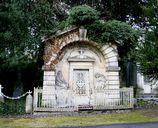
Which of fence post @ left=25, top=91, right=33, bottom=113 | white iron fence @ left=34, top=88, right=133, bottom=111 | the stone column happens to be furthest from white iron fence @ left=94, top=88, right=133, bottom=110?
fence post @ left=25, top=91, right=33, bottom=113

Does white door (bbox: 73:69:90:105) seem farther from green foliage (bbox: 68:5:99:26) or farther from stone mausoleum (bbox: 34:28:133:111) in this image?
green foliage (bbox: 68:5:99:26)

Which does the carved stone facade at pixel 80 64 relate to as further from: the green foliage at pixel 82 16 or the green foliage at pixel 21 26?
the green foliage at pixel 21 26

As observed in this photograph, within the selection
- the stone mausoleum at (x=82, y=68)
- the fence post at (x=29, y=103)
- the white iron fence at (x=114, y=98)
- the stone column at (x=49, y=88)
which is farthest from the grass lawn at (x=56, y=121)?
the stone mausoleum at (x=82, y=68)

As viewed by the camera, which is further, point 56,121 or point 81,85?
point 81,85

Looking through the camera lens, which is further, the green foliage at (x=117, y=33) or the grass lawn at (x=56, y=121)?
the green foliage at (x=117, y=33)

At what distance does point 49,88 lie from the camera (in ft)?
70.3

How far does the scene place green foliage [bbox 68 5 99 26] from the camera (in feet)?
72.5

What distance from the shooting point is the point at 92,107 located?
21.2 meters

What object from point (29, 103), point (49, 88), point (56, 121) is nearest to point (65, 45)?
point (49, 88)

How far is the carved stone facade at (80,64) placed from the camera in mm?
22250

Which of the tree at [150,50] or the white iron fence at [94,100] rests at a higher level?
the tree at [150,50]

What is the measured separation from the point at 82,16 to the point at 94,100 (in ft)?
17.3

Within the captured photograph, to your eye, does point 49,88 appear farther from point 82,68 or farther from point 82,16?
point 82,16

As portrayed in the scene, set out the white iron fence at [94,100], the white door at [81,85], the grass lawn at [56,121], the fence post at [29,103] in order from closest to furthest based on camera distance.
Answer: the grass lawn at [56,121] < the fence post at [29,103] < the white iron fence at [94,100] < the white door at [81,85]
